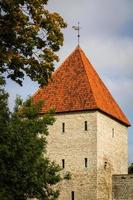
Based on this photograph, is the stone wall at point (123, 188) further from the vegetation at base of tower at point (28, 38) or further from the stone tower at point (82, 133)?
the vegetation at base of tower at point (28, 38)

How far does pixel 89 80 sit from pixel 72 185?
525cm

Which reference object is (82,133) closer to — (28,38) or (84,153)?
(84,153)

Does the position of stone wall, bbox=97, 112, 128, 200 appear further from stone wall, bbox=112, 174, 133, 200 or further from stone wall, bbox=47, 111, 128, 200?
stone wall, bbox=112, 174, 133, 200

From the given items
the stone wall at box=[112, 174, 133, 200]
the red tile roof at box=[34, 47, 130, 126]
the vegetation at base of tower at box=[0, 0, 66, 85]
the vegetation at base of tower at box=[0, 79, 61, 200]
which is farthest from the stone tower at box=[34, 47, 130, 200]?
the vegetation at base of tower at box=[0, 0, 66, 85]

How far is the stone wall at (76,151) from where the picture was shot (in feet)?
104

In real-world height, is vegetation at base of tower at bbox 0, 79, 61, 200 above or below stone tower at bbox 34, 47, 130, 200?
below

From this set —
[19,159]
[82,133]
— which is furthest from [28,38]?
[82,133]

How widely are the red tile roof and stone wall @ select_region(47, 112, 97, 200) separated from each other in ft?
1.78

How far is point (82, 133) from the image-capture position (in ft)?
106

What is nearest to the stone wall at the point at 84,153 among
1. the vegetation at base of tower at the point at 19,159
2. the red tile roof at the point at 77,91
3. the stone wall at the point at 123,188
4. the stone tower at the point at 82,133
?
the stone tower at the point at 82,133

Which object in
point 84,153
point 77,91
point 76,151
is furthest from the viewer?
point 77,91

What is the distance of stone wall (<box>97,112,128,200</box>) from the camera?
32062 millimetres

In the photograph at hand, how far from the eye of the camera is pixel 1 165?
2111cm

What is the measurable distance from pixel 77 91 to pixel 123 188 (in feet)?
16.9
